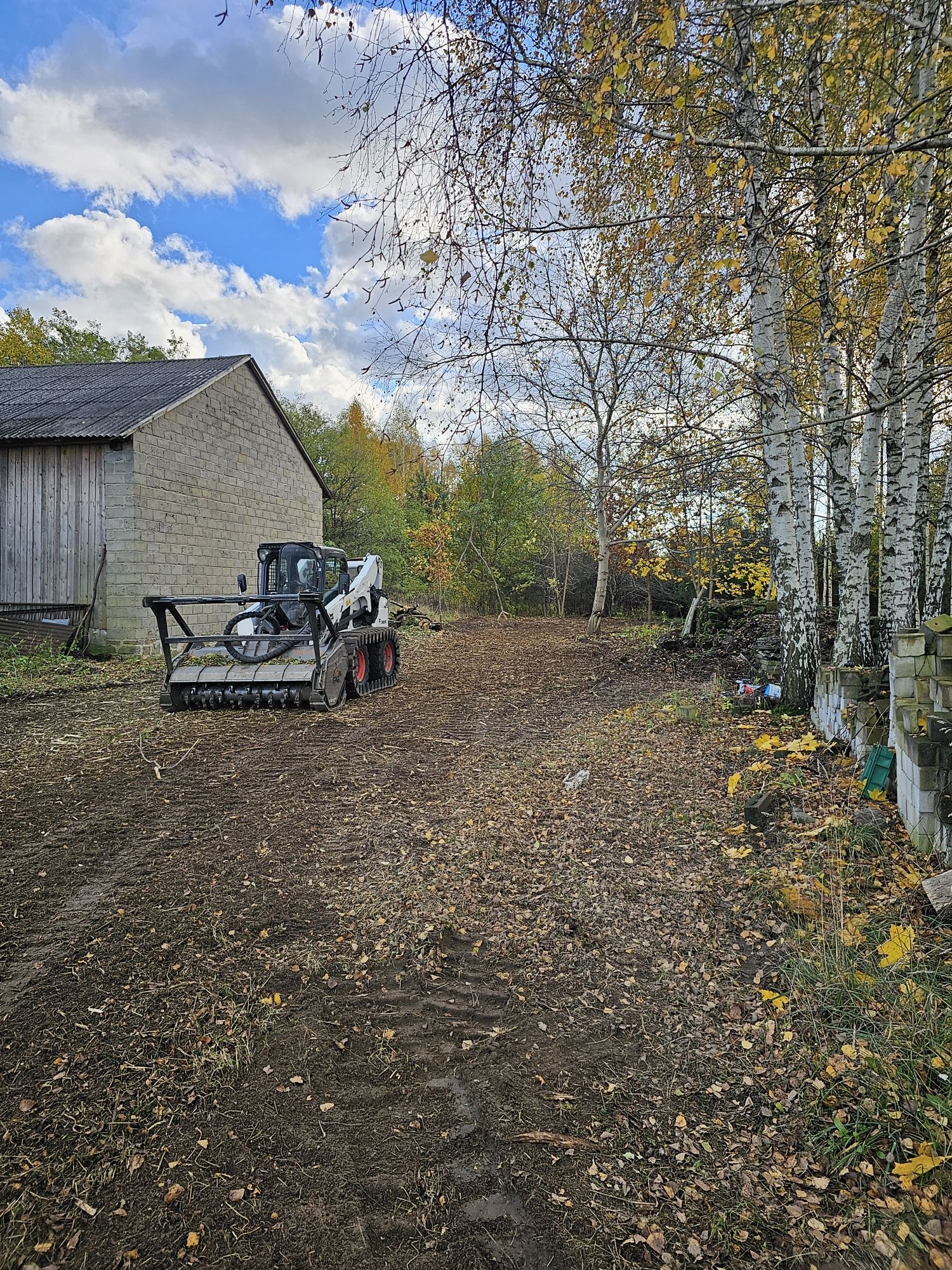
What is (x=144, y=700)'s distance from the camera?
8594 mm

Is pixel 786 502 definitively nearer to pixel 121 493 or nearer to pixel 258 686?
pixel 258 686

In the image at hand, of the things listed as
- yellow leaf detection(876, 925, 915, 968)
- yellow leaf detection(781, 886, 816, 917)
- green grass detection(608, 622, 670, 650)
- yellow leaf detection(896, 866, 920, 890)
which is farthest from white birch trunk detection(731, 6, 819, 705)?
green grass detection(608, 622, 670, 650)

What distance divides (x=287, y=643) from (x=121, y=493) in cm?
586

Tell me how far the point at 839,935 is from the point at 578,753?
344 cm

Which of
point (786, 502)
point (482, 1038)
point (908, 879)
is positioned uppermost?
point (786, 502)

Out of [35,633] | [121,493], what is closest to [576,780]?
[121,493]

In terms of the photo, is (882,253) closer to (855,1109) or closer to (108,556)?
(855,1109)

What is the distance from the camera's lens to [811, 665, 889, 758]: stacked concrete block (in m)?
4.31

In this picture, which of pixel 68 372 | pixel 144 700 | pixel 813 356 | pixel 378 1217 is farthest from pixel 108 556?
pixel 378 1217

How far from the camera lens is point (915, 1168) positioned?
1822 mm

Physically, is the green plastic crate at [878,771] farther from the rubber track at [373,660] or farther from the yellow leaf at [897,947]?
the rubber track at [373,660]

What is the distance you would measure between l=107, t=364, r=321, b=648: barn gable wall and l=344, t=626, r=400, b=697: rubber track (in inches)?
191

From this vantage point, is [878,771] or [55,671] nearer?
[878,771]

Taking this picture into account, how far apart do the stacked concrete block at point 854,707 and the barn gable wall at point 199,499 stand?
1103 cm
